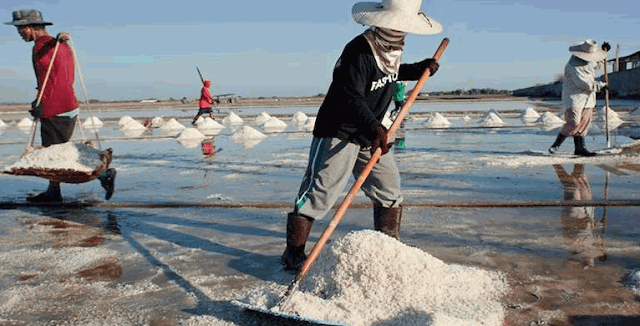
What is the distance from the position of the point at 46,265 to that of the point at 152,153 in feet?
19.9

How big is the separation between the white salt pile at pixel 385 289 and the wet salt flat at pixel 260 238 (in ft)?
0.21

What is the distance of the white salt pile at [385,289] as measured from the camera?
2.24 metres

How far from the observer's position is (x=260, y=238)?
11.9 ft

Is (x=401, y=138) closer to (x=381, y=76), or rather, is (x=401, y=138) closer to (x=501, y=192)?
(x=501, y=192)

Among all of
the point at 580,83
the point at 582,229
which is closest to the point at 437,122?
the point at 580,83

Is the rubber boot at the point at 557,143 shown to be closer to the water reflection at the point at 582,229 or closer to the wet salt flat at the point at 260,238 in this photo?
the wet salt flat at the point at 260,238

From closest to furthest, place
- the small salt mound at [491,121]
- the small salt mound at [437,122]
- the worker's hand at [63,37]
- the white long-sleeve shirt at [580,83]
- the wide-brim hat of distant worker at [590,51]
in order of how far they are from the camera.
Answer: the worker's hand at [63,37] → the wide-brim hat of distant worker at [590,51] → the white long-sleeve shirt at [580,83] → the small salt mound at [491,121] → the small salt mound at [437,122]

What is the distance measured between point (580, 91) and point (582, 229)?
4113mm

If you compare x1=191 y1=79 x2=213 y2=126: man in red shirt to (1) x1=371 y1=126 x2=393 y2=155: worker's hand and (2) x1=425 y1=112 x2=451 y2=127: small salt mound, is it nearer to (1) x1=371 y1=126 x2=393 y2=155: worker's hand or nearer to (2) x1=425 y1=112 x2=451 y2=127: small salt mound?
(2) x1=425 y1=112 x2=451 y2=127: small salt mound

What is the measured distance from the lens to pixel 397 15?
2.83 meters

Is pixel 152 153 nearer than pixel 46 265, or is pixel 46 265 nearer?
pixel 46 265

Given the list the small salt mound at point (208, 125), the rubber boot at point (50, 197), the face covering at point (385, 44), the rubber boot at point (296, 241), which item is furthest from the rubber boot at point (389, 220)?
the small salt mound at point (208, 125)

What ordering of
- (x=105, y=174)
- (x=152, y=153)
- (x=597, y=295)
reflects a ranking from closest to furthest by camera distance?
(x=597, y=295), (x=105, y=174), (x=152, y=153)

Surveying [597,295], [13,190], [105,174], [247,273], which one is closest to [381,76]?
[247,273]
